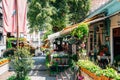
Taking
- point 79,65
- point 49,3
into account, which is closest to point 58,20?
point 49,3

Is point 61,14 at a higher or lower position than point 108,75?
higher

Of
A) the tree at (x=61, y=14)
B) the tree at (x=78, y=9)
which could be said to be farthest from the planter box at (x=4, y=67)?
the tree at (x=78, y=9)

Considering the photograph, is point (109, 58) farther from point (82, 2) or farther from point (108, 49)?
point (82, 2)

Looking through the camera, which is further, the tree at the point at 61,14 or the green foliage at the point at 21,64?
the tree at the point at 61,14

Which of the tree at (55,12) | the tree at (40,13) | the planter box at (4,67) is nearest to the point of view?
the planter box at (4,67)

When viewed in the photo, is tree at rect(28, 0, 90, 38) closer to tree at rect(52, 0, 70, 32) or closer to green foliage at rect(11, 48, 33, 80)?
tree at rect(52, 0, 70, 32)

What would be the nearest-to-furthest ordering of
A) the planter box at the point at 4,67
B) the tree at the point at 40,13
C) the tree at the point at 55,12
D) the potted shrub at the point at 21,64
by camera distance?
1. the potted shrub at the point at 21,64
2. the planter box at the point at 4,67
3. the tree at the point at 40,13
4. the tree at the point at 55,12

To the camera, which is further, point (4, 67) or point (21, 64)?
point (4, 67)

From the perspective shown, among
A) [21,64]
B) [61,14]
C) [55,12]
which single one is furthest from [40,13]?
[21,64]

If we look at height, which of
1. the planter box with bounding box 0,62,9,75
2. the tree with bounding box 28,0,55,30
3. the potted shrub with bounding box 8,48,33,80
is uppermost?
the tree with bounding box 28,0,55,30

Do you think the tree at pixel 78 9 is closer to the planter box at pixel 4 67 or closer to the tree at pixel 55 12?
the tree at pixel 55 12

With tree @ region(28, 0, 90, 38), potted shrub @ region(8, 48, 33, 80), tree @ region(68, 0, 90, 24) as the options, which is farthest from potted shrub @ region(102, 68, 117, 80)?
tree @ region(68, 0, 90, 24)

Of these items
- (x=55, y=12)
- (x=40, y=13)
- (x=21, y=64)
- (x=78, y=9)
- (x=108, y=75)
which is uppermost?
(x=78, y=9)

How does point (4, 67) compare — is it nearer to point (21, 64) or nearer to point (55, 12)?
point (21, 64)
